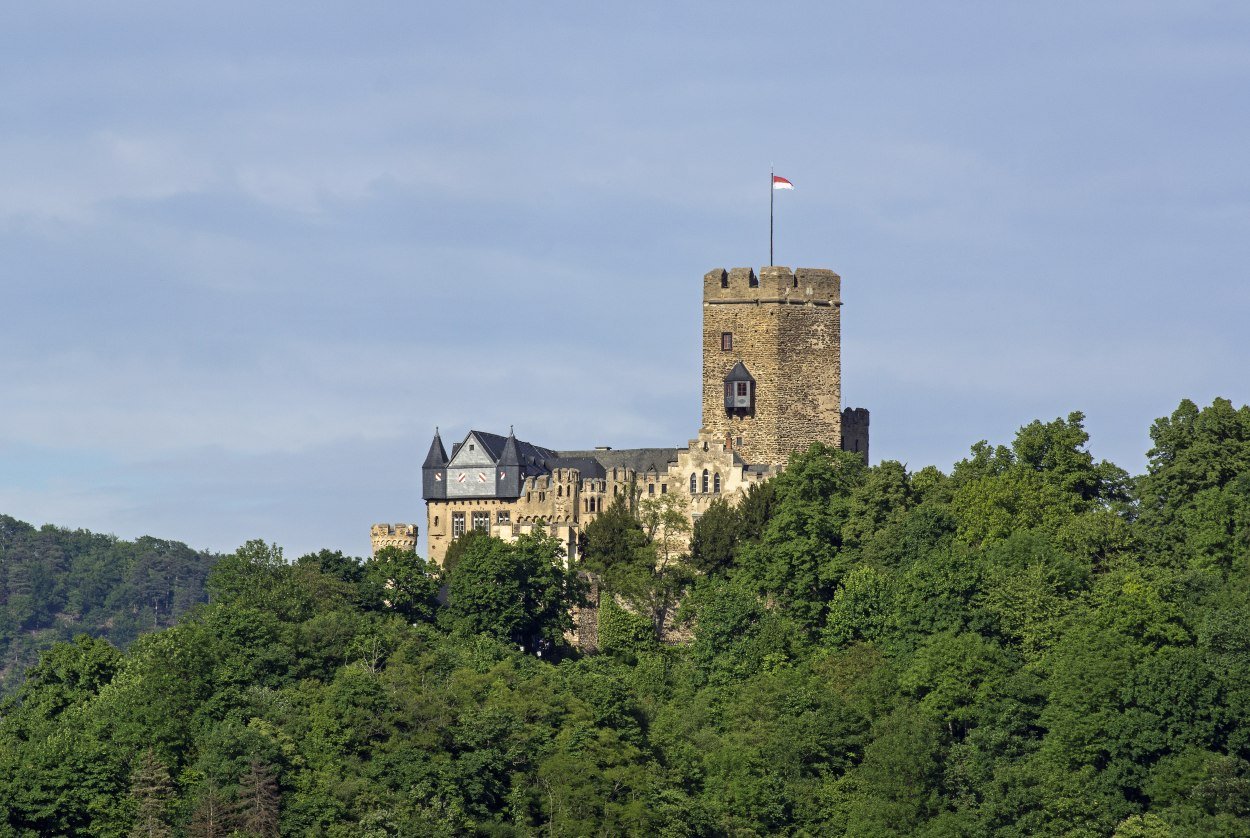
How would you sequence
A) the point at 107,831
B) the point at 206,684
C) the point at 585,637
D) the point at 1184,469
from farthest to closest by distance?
the point at 585,637, the point at 1184,469, the point at 206,684, the point at 107,831

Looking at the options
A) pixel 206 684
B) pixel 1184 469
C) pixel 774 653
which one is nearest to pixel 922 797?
pixel 774 653

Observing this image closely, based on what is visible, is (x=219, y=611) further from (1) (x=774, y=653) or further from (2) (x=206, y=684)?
(1) (x=774, y=653)

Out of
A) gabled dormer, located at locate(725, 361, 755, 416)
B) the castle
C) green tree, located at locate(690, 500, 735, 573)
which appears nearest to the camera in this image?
green tree, located at locate(690, 500, 735, 573)

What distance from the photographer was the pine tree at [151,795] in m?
75.6

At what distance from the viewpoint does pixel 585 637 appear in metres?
97.6

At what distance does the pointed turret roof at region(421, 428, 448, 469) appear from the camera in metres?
106

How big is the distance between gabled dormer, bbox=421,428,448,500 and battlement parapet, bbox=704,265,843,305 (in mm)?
12393

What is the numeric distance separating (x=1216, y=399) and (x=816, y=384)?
57.4 ft

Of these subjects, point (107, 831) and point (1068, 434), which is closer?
point (107, 831)

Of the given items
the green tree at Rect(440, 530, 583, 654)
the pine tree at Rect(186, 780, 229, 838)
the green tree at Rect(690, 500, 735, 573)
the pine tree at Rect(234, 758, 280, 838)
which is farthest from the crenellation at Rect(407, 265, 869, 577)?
the pine tree at Rect(186, 780, 229, 838)

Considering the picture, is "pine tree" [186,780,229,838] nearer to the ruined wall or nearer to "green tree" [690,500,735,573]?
"green tree" [690,500,735,573]

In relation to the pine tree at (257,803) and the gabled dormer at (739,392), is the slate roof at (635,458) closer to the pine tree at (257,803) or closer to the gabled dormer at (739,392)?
the gabled dormer at (739,392)

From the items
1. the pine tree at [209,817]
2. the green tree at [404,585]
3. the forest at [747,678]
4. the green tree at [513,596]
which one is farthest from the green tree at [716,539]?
the pine tree at [209,817]

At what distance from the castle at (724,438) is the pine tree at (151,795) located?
80.5 ft
